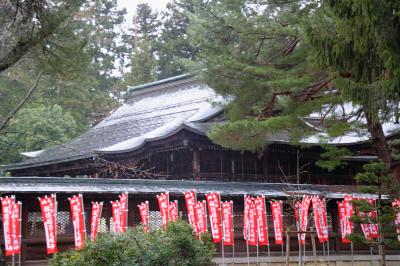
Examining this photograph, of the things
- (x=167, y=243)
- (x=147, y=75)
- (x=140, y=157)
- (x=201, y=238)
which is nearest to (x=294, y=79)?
(x=201, y=238)

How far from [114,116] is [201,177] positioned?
11.2m

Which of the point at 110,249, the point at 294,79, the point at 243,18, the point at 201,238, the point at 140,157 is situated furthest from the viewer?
the point at 140,157

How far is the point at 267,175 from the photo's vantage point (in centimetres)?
2478

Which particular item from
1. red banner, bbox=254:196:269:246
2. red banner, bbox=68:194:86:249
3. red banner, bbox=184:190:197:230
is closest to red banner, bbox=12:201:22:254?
red banner, bbox=68:194:86:249

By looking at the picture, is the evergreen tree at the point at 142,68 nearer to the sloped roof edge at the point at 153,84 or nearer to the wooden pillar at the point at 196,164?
the sloped roof edge at the point at 153,84

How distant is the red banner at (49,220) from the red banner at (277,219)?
257 inches

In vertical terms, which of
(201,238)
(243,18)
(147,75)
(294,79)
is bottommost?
(201,238)

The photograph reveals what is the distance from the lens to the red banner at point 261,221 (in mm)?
18375

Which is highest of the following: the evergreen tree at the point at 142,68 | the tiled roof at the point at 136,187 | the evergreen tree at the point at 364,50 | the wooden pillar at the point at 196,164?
the evergreen tree at the point at 142,68

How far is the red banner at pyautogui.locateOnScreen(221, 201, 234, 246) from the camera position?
1783 cm

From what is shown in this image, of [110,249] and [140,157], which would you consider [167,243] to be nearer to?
[110,249]

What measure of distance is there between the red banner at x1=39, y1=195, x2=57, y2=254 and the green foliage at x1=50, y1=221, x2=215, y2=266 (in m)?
5.17

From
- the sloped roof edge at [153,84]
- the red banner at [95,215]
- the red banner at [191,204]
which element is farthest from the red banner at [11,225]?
the sloped roof edge at [153,84]

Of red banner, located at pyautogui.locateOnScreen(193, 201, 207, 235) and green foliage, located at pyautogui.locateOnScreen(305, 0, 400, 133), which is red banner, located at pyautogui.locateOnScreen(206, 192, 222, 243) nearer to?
red banner, located at pyautogui.locateOnScreen(193, 201, 207, 235)
